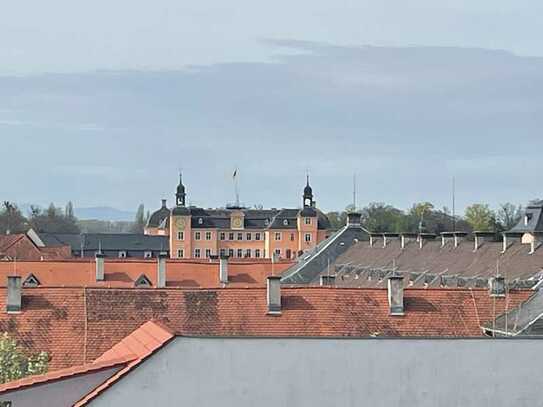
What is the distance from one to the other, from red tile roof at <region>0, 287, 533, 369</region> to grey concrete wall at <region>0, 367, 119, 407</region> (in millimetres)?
14527

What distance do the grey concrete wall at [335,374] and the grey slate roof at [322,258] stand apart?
5311cm

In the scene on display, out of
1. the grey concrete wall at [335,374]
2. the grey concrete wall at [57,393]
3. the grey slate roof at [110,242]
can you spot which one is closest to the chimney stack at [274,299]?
the grey concrete wall at [57,393]

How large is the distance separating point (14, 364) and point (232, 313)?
1154cm

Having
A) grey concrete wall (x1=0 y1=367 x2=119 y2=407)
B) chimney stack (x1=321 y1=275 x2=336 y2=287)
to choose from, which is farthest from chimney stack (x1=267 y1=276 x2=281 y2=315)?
chimney stack (x1=321 y1=275 x2=336 y2=287)

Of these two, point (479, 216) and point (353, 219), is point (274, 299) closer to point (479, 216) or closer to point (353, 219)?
point (353, 219)

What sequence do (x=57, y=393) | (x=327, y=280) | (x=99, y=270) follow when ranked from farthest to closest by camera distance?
(x=327, y=280) → (x=99, y=270) → (x=57, y=393)

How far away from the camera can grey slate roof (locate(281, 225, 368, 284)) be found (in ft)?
257

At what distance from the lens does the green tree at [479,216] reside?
16500 centimetres

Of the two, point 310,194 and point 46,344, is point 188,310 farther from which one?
point 310,194

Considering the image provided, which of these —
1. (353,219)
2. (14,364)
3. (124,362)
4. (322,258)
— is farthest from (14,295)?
(353,219)

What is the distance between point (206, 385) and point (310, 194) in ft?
480

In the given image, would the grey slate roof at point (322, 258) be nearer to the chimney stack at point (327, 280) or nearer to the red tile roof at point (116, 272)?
the red tile roof at point (116, 272)

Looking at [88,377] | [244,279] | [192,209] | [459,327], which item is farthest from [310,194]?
[88,377]

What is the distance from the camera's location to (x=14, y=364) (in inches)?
1211
